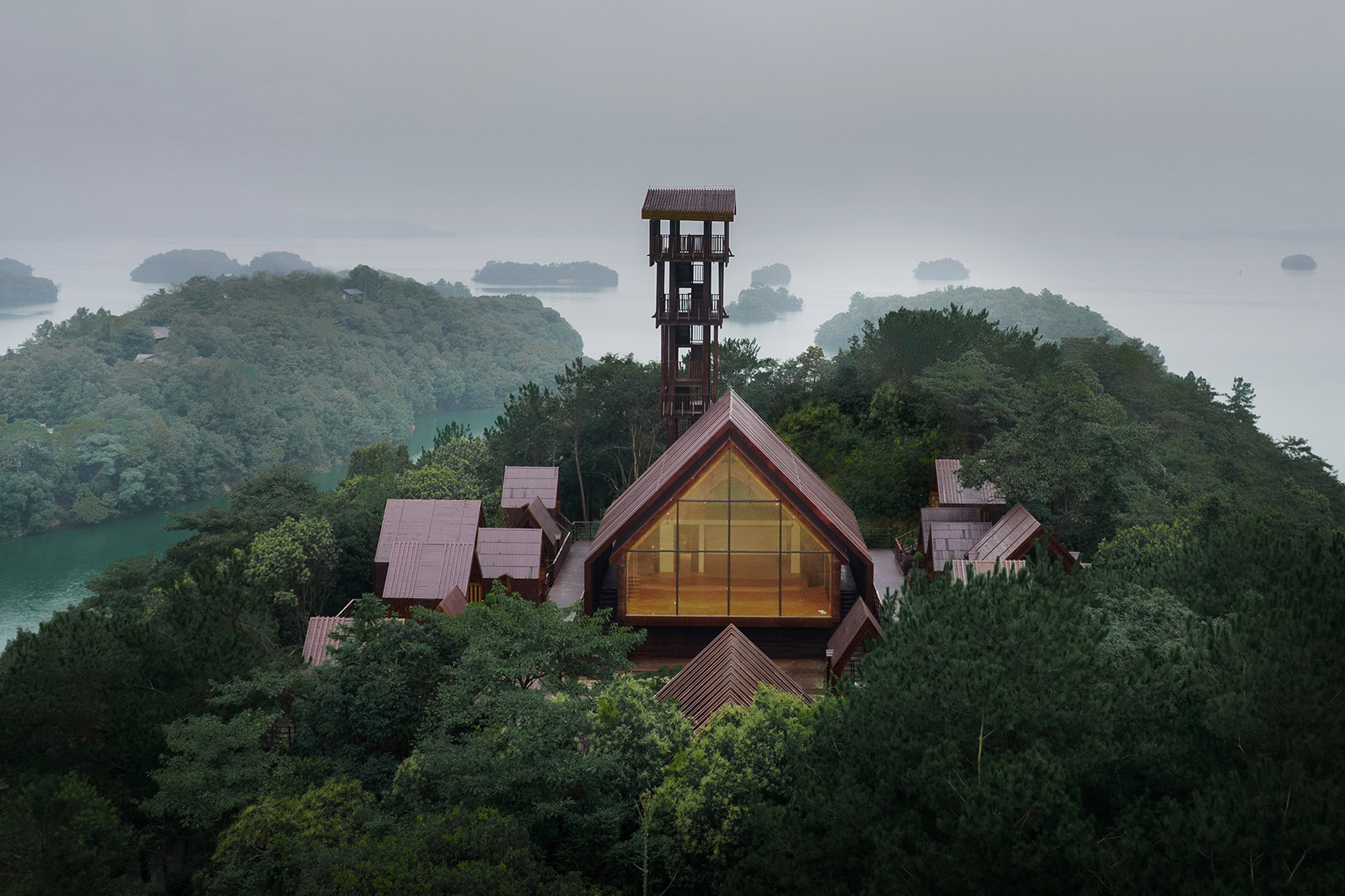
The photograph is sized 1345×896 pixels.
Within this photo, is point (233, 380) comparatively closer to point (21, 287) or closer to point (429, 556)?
point (21, 287)

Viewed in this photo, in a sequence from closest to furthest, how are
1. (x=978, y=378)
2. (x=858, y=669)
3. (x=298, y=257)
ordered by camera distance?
(x=858, y=669) → (x=978, y=378) → (x=298, y=257)

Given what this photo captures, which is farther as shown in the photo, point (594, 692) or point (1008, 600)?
point (594, 692)

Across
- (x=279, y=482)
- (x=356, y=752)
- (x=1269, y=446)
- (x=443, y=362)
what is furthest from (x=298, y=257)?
(x=356, y=752)

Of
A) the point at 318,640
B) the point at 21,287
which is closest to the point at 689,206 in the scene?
the point at 318,640

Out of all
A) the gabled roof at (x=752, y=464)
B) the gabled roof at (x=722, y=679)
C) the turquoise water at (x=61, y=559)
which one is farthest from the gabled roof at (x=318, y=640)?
the turquoise water at (x=61, y=559)

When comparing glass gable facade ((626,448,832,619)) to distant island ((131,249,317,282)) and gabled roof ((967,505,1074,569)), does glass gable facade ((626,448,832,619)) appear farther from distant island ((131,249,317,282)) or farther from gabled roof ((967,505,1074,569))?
distant island ((131,249,317,282))

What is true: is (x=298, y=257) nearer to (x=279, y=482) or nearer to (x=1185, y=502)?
(x=279, y=482)
